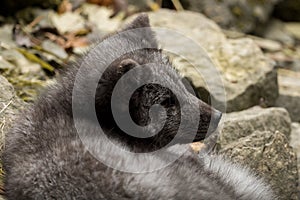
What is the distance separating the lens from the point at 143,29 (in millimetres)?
6316

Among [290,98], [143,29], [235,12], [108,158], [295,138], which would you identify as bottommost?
[235,12]

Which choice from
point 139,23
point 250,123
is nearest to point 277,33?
point 250,123

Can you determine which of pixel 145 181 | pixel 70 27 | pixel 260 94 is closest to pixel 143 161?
pixel 145 181

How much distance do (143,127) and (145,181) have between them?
2.92 feet

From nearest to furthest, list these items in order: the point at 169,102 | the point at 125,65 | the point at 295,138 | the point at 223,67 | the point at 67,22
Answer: the point at 125,65 < the point at 169,102 < the point at 295,138 < the point at 223,67 < the point at 67,22

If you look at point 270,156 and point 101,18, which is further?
point 101,18

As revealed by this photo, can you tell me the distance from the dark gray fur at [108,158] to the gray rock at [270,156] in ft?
1.97

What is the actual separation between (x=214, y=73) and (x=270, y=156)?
232cm

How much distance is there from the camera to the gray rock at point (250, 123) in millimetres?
6984

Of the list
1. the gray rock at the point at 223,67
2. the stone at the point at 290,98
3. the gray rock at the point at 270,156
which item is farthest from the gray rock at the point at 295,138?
the gray rock at the point at 270,156

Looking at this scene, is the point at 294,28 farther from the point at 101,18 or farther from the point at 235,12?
the point at 101,18

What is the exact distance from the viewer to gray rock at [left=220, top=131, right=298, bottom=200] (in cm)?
631

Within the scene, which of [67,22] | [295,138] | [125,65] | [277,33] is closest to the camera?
[125,65]

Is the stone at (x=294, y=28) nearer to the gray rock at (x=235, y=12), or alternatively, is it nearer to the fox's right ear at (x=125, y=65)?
the gray rock at (x=235, y=12)
